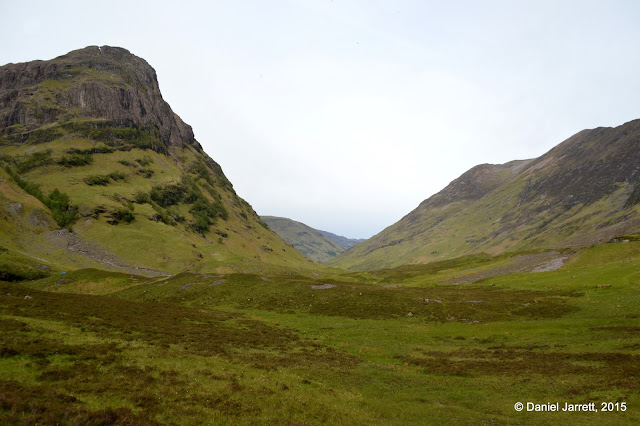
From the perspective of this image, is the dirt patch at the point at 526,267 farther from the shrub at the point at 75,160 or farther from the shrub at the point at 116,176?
the shrub at the point at 75,160

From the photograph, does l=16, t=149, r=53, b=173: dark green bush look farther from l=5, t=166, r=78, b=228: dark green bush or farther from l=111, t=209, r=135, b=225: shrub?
l=111, t=209, r=135, b=225: shrub

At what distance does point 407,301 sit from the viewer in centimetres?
6400

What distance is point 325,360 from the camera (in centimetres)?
3369

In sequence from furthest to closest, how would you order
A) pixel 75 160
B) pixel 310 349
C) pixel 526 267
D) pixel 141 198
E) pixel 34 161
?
pixel 75 160
pixel 141 198
pixel 34 161
pixel 526 267
pixel 310 349

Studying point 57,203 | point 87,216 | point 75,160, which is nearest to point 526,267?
point 87,216

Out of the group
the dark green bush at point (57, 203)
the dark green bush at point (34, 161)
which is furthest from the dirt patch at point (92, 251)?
the dark green bush at point (34, 161)

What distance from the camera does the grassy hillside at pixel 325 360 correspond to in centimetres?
1820

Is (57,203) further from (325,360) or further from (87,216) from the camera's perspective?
(325,360)

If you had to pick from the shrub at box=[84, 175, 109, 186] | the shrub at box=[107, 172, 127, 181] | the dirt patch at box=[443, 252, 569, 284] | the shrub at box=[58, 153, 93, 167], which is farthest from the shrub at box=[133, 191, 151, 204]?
the dirt patch at box=[443, 252, 569, 284]

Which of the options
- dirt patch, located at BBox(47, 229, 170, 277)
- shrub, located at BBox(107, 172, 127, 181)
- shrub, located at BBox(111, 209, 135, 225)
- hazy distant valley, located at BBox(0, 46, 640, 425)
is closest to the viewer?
hazy distant valley, located at BBox(0, 46, 640, 425)

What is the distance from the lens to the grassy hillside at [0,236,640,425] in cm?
1820

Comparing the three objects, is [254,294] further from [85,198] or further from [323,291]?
[85,198]

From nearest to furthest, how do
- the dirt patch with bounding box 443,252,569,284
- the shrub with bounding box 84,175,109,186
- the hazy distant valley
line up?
the hazy distant valley
the dirt patch with bounding box 443,252,569,284
the shrub with bounding box 84,175,109,186

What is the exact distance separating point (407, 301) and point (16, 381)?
5831cm
